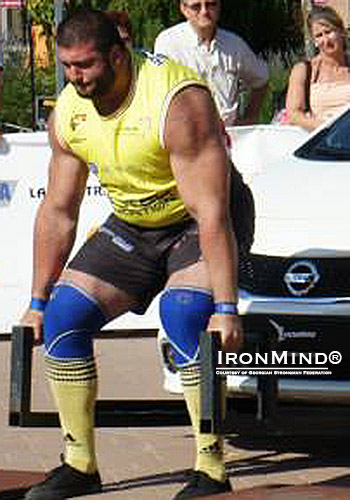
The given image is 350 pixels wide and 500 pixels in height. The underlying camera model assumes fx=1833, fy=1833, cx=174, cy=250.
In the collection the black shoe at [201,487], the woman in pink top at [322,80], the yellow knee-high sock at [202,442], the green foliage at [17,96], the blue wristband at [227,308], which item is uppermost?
the woman in pink top at [322,80]

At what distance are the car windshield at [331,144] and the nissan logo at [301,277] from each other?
1.07 m

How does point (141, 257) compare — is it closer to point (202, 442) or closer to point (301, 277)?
point (202, 442)

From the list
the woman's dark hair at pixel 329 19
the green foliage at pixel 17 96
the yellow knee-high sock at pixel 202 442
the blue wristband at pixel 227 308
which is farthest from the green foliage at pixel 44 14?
the blue wristband at pixel 227 308

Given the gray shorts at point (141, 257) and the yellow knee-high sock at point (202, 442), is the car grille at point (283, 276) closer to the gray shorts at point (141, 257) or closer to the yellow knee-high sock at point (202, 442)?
the gray shorts at point (141, 257)

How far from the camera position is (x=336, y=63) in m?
10.9

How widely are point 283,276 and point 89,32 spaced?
1.50 meters

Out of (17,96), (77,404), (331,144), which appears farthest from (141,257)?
(17,96)

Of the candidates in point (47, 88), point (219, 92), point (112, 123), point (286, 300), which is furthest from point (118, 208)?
point (47, 88)

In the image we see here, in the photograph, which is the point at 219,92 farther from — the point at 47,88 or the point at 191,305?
the point at 47,88

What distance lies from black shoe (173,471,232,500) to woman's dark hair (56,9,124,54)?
5.13 ft

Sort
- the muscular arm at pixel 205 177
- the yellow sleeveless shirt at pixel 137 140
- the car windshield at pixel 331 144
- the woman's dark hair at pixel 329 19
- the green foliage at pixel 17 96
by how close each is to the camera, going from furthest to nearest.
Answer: the green foliage at pixel 17 96
the woman's dark hair at pixel 329 19
the car windshield at pixel 331 144
the yellow sleeveless shirt at pixel 137 140
the muscular arm at pixel 205 177

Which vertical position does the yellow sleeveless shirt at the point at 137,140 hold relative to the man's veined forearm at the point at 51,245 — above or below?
above

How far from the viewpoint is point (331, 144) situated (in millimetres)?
8656

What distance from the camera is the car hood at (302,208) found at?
7438 millimetres
